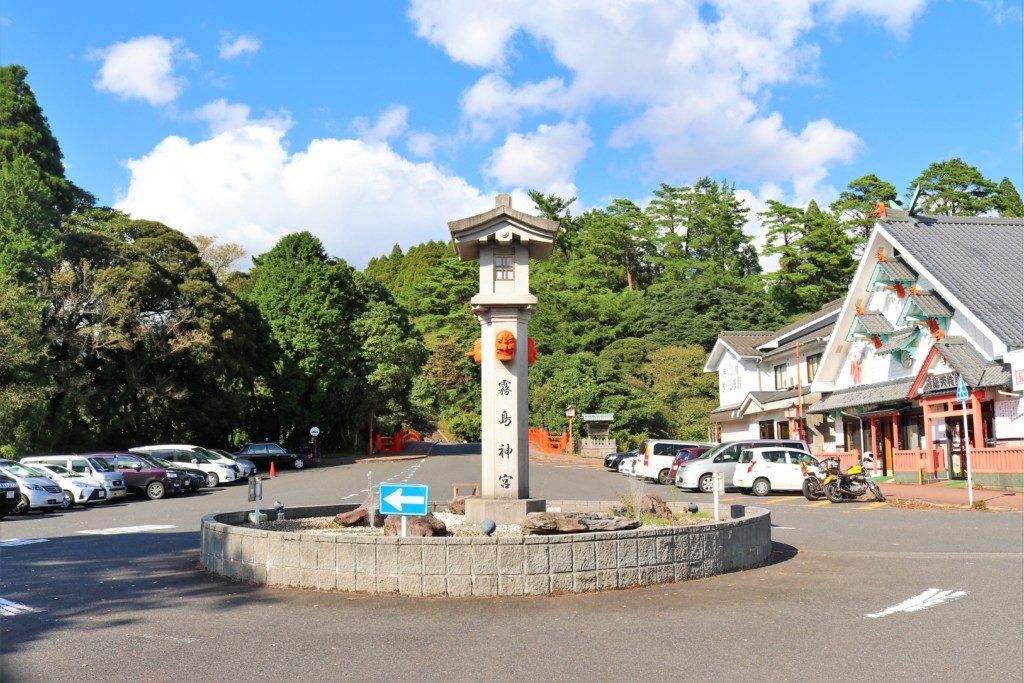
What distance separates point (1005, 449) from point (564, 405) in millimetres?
35206

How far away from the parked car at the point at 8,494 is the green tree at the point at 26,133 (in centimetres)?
2426

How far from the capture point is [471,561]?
9484 millimetres

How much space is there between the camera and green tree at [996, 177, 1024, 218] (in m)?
59.6

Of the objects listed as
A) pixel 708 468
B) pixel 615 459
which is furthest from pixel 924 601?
pixel 615 459

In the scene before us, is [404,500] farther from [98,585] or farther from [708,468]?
[708,468]

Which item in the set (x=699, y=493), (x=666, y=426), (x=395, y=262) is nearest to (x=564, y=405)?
(x=666, y=426)

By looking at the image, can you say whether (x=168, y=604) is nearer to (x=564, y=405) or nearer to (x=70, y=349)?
(x=70, y=349)

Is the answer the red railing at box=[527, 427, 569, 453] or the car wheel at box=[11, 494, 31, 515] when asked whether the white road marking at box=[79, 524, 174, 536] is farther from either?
the red railing at box=[527, 427, 569, 453]

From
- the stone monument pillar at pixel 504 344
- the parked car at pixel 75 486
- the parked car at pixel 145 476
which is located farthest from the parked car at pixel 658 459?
the stone monument pillar at pixel 504 344

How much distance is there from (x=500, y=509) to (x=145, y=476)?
60.2 feet

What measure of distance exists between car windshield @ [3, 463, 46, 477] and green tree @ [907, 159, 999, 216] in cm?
5728

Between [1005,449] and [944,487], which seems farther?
[944,487]

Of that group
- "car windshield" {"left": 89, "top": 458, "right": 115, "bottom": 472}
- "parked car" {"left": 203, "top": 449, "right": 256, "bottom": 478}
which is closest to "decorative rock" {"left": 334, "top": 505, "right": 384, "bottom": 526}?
"car windshield" {"left": 89, "top": 458, "right": 115, "bottom": 472}

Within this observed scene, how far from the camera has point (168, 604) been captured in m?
9.38
